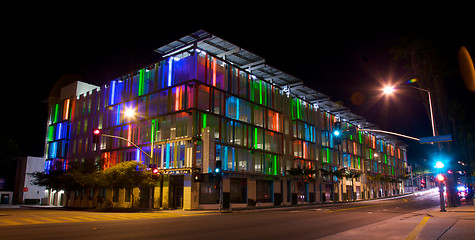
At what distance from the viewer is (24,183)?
227 ft

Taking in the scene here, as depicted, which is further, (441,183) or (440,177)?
(441,183)

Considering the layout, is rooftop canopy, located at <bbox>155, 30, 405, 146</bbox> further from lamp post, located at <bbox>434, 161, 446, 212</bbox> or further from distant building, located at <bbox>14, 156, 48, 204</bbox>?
distant building, located at <bbox>14, 156, 48, 204</bbox>

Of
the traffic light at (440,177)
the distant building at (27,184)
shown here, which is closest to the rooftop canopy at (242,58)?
the traffic light at (440,177)

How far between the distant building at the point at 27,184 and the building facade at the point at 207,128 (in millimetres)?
8157

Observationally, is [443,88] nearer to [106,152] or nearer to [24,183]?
[106,152]

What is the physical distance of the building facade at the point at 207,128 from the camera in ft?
135

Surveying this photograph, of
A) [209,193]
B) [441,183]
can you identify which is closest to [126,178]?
[209,193]

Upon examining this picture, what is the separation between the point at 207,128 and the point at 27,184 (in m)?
50.1

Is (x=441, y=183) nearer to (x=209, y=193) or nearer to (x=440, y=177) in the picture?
(x=440, y=177)

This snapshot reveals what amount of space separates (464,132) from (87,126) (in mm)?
59121

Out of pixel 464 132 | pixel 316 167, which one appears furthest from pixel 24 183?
pixel 464 132

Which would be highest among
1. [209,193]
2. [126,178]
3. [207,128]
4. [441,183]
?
[207,128]

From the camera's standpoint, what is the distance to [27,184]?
6912 cm

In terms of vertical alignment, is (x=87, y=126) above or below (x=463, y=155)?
above
